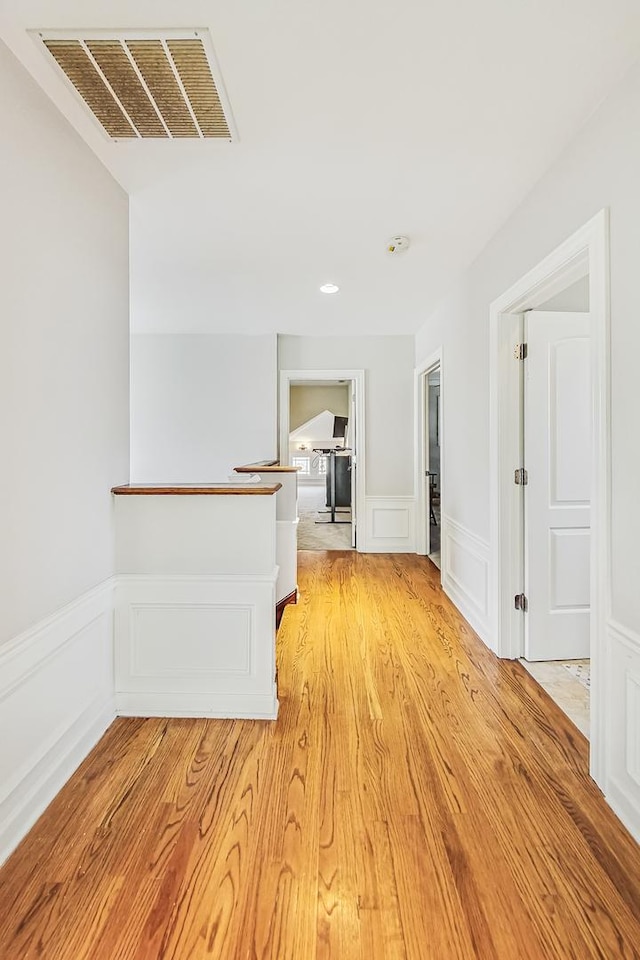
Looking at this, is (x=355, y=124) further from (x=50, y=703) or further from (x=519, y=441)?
(x=50, y=703)

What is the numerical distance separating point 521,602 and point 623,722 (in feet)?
3.59

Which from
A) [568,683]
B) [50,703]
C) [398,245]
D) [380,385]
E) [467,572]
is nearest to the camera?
[50,703]

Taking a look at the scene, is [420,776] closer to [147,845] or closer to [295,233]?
[147,845]

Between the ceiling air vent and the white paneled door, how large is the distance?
1.80 meters

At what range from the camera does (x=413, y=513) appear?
520cm

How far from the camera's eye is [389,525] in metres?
5.22

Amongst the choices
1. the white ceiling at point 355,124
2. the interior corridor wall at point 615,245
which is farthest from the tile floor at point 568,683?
the white ceiling at point 355,124

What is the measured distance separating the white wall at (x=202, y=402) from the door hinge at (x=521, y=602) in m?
3.01

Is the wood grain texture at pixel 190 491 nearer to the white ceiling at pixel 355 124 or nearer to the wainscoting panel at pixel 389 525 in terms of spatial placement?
the white ceiling at pixel 355 124

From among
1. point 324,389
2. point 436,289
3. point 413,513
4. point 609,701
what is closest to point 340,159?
point 436,289

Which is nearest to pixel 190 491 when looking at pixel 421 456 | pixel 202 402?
pixel 202 402

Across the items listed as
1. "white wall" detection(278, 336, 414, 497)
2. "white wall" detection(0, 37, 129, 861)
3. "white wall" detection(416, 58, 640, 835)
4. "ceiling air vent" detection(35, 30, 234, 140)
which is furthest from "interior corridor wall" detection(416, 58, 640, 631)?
"white wall" detection(278, 336, 414, 497)

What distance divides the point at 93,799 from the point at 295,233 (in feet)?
9.06

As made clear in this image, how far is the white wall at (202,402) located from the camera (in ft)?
16.3
